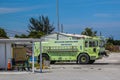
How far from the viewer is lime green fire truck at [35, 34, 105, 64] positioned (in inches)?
1692

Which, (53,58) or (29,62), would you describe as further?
(53,58)

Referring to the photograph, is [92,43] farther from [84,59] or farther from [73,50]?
[73,50]

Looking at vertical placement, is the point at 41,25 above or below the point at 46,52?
above

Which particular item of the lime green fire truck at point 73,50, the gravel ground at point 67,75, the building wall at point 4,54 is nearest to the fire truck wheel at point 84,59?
the lime green fire truck at point 73,50

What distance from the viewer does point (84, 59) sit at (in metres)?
43.3

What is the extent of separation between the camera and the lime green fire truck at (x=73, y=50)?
141ft

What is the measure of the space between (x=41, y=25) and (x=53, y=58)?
98852mm

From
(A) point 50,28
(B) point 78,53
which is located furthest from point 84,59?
(A) point 50,28

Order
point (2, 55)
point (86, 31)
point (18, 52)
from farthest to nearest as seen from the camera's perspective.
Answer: point (86, 31) < point (18, 52) < point (2, 55)

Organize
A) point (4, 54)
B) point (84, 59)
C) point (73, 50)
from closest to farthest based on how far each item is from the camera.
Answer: point (4, 54), point (73, 50), point (84, 59)

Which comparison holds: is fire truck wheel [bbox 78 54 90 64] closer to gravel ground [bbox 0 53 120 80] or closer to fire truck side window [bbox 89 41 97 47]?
fire truck side window [bbox 89 41 97 47]

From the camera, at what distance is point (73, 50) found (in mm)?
42938

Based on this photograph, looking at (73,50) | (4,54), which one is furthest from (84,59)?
(4,54)

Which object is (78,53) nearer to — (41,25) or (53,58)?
(53,58)
